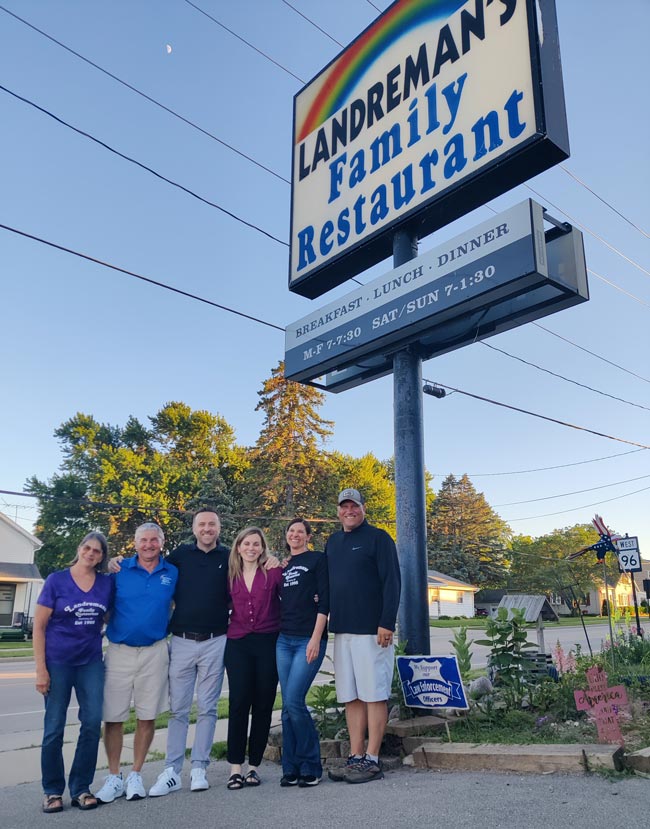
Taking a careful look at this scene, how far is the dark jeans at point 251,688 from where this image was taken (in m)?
4.70

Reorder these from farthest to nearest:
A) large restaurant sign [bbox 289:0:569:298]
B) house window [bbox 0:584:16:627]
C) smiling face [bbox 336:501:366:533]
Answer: house window [bbox 0:584:16:627]
large restaurant sign [bbox 289:0:569:298]
smiling face [bbox 336:501:366:533]

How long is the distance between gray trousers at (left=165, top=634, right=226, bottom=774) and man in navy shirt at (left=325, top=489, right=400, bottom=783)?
35.8 inches

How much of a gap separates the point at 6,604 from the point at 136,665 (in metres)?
34.9

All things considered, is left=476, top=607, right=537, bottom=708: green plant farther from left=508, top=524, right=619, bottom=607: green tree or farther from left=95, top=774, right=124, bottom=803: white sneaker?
left=508, top=524, right=619, bottom=607: green tree

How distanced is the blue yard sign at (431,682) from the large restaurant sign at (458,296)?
11.0 feet

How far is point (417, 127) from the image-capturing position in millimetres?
7871

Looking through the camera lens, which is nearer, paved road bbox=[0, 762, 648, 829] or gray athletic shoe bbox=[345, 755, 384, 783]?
paved road bbox=[0, 762, 648, 829]

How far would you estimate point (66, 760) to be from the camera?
6422 mm

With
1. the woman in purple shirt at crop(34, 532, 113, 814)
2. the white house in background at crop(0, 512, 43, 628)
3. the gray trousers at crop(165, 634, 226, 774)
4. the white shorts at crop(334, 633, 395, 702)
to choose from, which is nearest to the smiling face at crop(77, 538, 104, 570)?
the woman in purple shirt at crop(34, 532, 113, 814)

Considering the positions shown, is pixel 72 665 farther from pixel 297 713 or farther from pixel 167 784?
pixel 297 713

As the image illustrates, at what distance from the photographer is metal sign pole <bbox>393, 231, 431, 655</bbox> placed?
627cm

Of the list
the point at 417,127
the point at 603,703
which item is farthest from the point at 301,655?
the point at 417,127

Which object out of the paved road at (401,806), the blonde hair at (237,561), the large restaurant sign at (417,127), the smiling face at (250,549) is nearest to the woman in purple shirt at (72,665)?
the paved road at (401,806)

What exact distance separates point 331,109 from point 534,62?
3.41m
